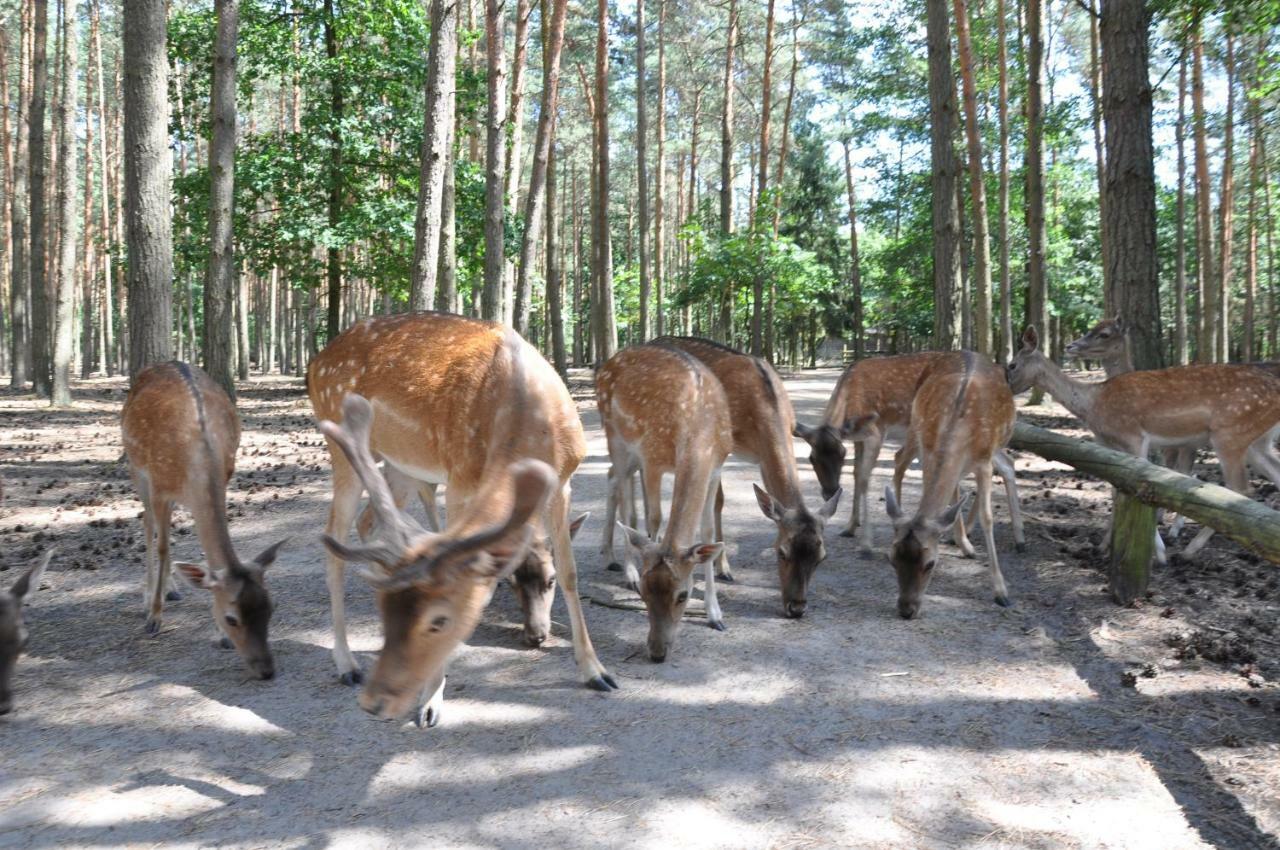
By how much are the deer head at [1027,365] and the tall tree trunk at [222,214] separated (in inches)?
402

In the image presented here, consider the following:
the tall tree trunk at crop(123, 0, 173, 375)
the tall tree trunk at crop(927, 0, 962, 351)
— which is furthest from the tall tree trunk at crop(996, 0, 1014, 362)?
the tall tree trunk at crop(123, 0, 173, 375)

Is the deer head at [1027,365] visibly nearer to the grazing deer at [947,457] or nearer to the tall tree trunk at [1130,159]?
the tall tree trunk at [1130,159]

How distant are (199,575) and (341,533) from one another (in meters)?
0.73

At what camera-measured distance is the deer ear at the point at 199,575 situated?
4.77 m

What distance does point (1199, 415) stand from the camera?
302 inches

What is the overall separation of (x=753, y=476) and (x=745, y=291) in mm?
23569

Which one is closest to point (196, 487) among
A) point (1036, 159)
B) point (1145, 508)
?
point (1145, 508)

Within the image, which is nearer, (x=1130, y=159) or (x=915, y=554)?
(x=915, y=554)

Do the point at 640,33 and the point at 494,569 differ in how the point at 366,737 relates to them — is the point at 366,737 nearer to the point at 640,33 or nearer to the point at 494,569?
the point at 494,569

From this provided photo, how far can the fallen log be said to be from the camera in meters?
4.41

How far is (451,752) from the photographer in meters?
4.03

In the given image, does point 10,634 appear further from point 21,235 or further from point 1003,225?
point 21,235

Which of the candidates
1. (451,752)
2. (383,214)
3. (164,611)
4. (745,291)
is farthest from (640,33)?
(451,752)

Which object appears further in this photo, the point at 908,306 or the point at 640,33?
the point at 908,306
